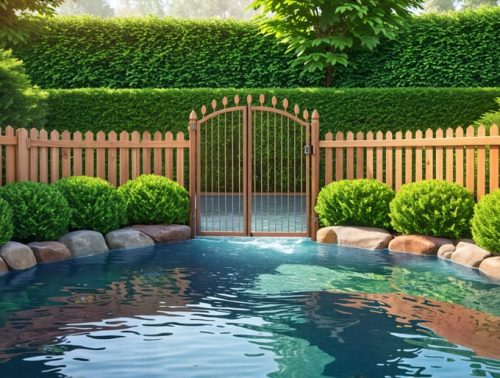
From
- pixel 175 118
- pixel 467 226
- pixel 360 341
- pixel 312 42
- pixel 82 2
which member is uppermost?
pixel 82 2

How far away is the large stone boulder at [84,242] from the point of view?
29.6ft

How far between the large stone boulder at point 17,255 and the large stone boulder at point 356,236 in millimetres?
4581

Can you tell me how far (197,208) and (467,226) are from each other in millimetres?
4400

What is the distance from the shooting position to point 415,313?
225 inches

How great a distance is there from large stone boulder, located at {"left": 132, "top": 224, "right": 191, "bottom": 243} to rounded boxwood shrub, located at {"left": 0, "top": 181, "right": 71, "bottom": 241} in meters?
1.72

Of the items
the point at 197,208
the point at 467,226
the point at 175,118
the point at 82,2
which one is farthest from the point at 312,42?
the point at 82,2

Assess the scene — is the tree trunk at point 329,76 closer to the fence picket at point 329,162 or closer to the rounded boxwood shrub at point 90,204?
the fence picket at point 329,162

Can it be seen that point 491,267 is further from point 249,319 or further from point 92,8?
point 92,8

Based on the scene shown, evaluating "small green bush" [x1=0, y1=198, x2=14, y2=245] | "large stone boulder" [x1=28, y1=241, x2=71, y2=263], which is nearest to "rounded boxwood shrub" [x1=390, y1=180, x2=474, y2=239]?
"large stone boulder" [x1=28, y1=241, x2=71, y2=263]

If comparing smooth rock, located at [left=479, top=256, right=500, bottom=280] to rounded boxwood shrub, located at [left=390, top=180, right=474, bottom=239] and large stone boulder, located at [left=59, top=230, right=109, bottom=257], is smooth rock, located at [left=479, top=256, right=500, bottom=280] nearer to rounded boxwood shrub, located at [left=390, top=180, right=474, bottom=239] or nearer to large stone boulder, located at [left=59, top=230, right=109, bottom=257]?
rounded boxwood shrub, located at [left=390, top=180, right=474, bottom=239]

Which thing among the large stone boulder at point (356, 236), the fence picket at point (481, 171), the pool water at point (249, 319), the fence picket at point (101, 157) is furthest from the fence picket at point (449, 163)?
the fence picket at point (101, 157)

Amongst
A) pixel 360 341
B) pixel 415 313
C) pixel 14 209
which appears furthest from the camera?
pixel 14 209

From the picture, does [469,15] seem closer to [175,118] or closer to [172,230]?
[175,118]

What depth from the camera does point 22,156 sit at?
9.46m
